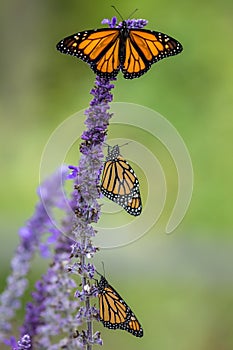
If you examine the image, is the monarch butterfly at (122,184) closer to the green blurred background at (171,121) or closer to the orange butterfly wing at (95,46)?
the orange butterfly wing at (95,46)

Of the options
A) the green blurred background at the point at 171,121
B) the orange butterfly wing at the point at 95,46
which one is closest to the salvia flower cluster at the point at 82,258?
→ the orange butterfly wing at the point at 95,46

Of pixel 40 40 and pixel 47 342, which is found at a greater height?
pixel 40 40

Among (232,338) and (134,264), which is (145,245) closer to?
(134,264)

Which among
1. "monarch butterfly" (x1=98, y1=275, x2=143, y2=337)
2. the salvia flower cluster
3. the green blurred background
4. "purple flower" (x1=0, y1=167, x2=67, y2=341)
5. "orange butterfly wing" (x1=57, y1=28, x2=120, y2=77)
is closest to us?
the salvia flower cluster

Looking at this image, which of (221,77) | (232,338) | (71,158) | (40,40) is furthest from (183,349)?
(40,40)

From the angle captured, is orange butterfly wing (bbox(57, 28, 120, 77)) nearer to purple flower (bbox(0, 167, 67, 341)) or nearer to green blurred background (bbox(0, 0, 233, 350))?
purple flower (bbox(0, 167, 67, 341))

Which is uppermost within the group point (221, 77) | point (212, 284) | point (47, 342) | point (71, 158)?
point (221, 77)

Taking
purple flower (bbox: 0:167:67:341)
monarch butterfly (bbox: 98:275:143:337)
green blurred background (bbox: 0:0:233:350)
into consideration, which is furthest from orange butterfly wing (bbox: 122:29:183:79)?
green blurred background (bbox: 0:0:233:350)
